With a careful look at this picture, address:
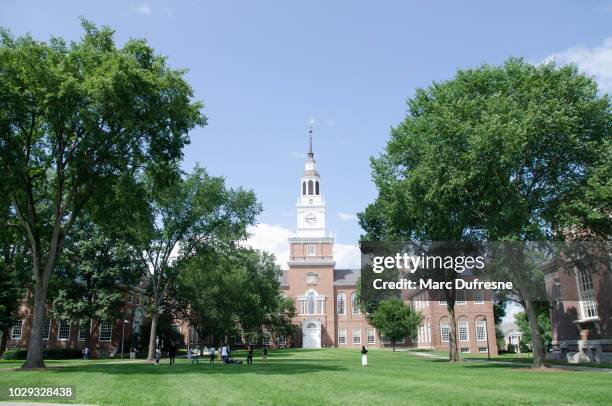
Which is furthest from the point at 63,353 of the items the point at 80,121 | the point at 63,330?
the point at 80,121

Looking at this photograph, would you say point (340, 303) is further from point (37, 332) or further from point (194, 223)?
point (37, 332)

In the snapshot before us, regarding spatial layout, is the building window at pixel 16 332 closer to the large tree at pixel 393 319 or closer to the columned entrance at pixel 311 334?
the columned entrance at pixel 311 334

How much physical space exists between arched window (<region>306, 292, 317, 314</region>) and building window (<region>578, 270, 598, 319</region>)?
170 ft

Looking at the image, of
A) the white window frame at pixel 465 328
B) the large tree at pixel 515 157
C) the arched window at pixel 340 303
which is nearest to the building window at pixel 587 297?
the large tree at pixel 515 157

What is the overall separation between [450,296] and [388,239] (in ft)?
21.4

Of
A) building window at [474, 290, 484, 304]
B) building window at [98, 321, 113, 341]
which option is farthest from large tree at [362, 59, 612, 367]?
building window at [98, 321, 113, 341]

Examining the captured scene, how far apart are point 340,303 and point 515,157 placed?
6603 centimetres

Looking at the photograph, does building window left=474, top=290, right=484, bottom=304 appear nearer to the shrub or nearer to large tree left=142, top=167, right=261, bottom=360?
large tree left=142, top=167, right=261, bottom=360

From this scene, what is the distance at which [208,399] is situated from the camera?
12961mm

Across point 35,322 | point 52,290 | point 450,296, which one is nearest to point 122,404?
point 35,322

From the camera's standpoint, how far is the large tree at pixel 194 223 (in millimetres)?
40062

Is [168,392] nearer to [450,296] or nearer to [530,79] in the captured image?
[530,79]

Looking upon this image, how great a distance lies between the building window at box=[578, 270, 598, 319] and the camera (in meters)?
37.7

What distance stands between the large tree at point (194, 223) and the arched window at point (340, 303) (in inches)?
1964
